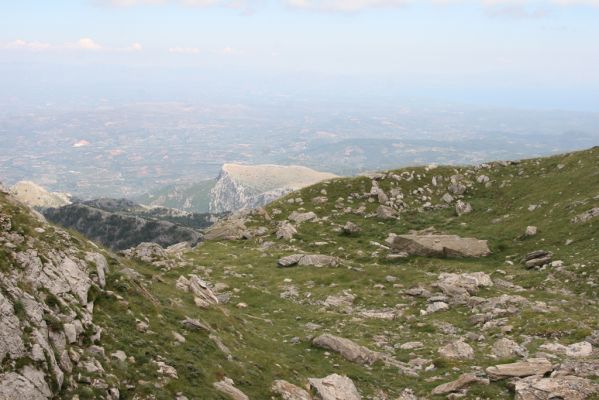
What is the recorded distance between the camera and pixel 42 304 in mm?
15547

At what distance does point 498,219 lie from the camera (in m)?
51.5

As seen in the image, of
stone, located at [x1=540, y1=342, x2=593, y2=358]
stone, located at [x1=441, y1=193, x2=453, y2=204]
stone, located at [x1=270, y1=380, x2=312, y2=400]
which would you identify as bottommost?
stone, located at [x1=540, y1=342, x2=593, y2=358]

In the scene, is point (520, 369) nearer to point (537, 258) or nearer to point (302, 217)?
point (537, 258)

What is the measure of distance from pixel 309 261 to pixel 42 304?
29.9 meters

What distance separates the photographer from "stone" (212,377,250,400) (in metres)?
16.6

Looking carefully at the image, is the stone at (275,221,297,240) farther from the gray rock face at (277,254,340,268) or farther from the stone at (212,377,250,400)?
the stone at (212,377,250,400)

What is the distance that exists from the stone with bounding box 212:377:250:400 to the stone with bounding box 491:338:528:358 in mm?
14385

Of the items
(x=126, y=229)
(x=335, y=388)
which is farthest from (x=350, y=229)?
(x=126, y=229)

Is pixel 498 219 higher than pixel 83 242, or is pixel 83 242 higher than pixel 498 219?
pixel 83 242

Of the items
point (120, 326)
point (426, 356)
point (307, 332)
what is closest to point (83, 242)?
point (120, 326)

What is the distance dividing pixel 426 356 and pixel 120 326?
15780 millimetres

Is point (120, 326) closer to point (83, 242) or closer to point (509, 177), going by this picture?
point (83, 242)

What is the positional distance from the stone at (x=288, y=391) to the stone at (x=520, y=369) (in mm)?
9036

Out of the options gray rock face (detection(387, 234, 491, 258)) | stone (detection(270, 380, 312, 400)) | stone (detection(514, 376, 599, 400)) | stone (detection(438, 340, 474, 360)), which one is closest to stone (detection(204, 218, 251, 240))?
gray rock face (detection(387, 234, 491, 258))
